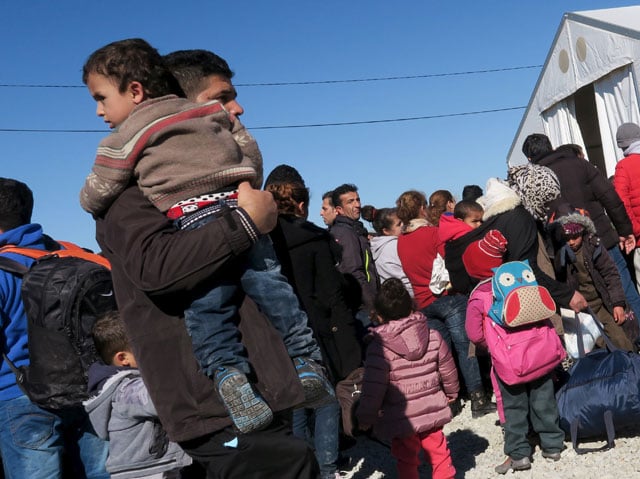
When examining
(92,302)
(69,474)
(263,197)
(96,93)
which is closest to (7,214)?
(92,302)

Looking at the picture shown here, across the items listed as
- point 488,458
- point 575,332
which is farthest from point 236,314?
point 575,332

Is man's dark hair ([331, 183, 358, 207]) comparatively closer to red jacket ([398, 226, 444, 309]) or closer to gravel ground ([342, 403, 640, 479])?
red jacket ([398, 226, 444, 309])

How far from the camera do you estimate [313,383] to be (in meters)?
2.03

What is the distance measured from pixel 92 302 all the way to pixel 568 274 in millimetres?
3742

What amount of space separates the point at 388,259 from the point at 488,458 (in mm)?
2450

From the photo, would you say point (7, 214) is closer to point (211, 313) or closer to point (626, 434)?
point (211, 313)

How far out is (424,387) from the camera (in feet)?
16.4

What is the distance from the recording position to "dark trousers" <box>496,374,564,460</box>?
17.3 ft

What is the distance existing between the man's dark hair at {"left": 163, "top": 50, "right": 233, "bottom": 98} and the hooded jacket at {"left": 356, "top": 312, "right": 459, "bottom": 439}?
2.92 m

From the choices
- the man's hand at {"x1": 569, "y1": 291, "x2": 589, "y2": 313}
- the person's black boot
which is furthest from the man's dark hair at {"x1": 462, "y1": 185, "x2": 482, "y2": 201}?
the man's hand at {"x1": 569, "y1": 291, "x2": 589, "y2": 313}

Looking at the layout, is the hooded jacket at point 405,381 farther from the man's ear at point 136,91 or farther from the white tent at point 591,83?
the white tent at point 591,83

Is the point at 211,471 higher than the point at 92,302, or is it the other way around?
the point at 92,302

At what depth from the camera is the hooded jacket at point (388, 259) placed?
25.0 feet

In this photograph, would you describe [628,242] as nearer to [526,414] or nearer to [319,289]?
[526,414]
